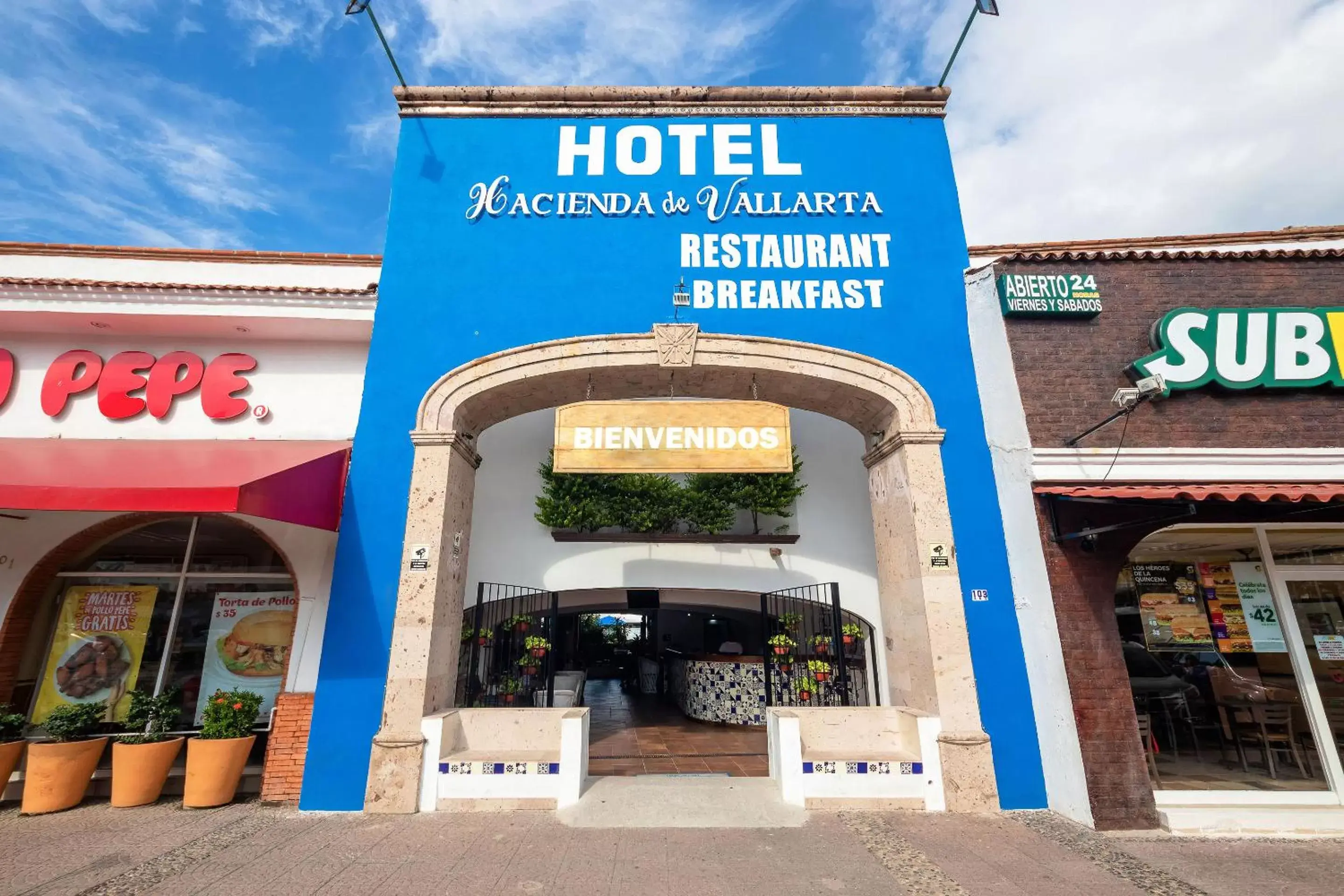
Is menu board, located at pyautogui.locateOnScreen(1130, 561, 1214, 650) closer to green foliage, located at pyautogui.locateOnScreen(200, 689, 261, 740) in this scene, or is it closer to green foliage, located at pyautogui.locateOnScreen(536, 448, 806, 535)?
green foliage, located at pyautogui.locateOnScreen(536, 448, 806, 535)

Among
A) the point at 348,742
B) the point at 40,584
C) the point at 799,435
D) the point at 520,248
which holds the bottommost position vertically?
the point at 348,742

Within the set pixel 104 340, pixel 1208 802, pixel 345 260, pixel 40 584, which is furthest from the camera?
pixel 345 260

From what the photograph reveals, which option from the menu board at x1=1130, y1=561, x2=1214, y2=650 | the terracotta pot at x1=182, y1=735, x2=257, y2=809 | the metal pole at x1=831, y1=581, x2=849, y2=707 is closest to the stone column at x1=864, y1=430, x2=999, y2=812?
the metal pole at x1=831, y1=581, x2=849, y2=707

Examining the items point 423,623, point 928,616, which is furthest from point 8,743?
point 928,616

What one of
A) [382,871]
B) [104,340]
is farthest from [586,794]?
[104,340]

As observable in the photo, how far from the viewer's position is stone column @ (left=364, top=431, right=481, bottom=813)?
5262mm

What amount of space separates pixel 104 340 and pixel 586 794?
772 centimetres

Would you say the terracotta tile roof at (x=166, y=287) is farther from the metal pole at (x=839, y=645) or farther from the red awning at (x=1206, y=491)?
the red awning at (x=1206, y=491)

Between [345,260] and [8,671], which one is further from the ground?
[345,260]

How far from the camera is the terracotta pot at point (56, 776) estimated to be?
17.6 ft

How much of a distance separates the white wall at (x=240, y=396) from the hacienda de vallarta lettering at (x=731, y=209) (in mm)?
2609

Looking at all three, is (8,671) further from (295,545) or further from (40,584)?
(295,545)

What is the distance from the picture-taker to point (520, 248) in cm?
711

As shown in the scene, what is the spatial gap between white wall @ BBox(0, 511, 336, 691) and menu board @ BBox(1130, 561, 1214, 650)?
854 centimetres
